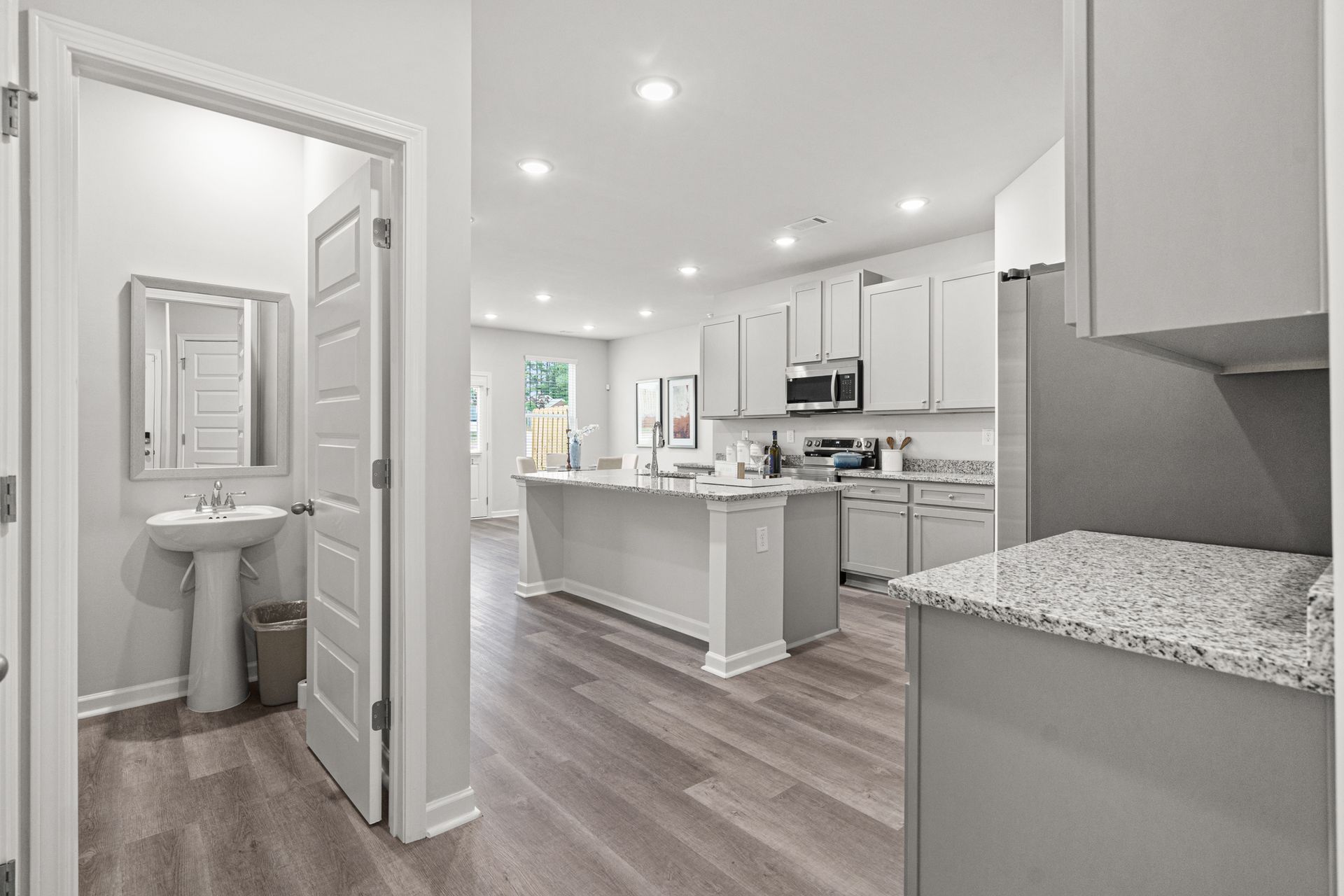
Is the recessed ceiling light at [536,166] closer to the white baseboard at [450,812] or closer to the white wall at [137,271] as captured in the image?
the white wall at [137,271]

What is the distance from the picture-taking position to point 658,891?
166cm

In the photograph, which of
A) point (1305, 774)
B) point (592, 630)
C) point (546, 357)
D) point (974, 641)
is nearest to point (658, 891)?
point (974, 641)

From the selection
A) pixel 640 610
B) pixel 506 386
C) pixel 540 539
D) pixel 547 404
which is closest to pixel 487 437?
pixel 506 386

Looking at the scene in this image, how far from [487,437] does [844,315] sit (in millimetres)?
5449

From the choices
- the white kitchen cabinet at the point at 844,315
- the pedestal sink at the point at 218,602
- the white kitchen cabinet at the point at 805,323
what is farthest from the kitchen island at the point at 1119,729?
the white kitchen cabinet at the point at 805,323

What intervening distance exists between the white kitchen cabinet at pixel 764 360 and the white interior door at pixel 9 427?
17.1 ft

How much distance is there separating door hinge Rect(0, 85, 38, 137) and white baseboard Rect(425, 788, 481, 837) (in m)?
1.86

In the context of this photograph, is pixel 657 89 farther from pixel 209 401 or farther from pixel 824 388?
pixel 824 388

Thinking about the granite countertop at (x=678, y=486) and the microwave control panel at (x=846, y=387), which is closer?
the granite countertop at (x=678, y=486)

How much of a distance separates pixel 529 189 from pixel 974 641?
3.90m

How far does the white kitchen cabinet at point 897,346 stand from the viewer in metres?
4.94

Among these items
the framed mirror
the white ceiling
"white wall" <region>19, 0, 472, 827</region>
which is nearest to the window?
the white ceiling

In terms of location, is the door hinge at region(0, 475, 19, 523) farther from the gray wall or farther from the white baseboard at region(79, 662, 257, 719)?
the gray wall

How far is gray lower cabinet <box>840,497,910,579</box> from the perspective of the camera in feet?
15.8
